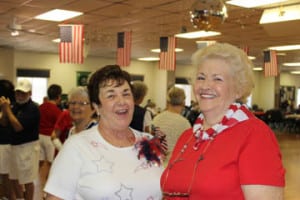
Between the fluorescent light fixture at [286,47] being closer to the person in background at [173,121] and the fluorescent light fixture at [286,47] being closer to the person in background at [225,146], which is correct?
the person in background at [173,121]

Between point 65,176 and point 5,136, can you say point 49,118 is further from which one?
point 65,176

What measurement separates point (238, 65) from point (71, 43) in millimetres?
7078

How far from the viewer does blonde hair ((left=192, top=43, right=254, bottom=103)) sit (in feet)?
5.92

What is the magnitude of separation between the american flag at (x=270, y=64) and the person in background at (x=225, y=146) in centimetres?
1027

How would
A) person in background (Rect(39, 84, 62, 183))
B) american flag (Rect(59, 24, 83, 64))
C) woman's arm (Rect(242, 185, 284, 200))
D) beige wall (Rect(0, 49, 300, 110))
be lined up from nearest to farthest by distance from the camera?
woman's arm (Rect(242, 185, 284, 200)), person in background (Rect(39, 84, 62, 183)), american flag (Rect(59, 24, 83, 64)), beige wall (Rect(0, 49, 300, 110))

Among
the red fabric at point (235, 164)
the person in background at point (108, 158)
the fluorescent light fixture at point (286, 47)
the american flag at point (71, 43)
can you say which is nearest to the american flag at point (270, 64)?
the fluorescent light fixture at point (286, 47)

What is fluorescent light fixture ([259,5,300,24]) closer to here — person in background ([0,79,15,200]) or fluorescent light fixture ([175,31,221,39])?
fluorescent light fixture ([175,31,221,39])

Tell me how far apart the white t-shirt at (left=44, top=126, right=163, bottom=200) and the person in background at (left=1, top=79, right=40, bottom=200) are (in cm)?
306

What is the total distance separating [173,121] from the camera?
14.3ft

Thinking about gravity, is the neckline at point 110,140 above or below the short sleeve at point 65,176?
above

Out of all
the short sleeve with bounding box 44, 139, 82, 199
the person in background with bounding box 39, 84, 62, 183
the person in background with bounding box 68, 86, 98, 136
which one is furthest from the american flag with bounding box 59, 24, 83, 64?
the short sleeve with bounding box 44, 139, 82, 199

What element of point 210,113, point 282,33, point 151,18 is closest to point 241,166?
point 210,113

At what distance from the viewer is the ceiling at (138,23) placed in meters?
6.68

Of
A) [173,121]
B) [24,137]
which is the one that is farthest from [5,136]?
[173,121]
